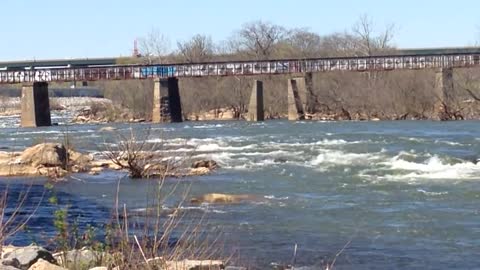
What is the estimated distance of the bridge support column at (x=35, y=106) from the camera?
2972 inches

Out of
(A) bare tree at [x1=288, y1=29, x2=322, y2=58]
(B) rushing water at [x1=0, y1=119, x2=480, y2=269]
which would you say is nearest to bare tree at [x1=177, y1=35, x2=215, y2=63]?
(A) bare tree at [x1=288, y1=29, x2=322, y2=58]

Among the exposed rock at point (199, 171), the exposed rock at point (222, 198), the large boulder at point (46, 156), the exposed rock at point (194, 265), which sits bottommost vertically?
the exposed rock at point (199, 171)

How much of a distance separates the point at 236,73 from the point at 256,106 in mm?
8450

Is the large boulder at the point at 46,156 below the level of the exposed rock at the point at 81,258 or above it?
below

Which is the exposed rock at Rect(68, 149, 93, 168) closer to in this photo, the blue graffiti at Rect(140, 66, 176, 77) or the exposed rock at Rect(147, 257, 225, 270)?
the exposed rock at Rect(147, 257, 225, 270)

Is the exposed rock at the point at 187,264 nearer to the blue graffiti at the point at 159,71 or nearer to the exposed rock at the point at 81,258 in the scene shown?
the exposed rock at the point at 81,258

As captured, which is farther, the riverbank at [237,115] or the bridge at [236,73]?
the bridge at [236,73]

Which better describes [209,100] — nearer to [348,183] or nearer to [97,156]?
[97,156]

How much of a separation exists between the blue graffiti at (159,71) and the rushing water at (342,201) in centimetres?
4952

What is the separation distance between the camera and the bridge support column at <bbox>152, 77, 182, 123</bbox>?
78.7 meters

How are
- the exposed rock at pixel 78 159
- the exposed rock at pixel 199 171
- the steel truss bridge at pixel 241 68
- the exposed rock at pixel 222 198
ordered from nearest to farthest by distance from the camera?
the exposed rock at pixel 222 198 → the exposed rock at pixel 199 171 → the exposed rock at pixel 78 159 → the steel truss bridge at pixel 241 68

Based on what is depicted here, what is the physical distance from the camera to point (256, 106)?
264 feet

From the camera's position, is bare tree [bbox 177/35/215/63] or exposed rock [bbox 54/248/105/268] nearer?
exposed rock [bbox 54/248/105/268]

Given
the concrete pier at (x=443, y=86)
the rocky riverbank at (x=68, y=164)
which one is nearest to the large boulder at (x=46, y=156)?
the rocky riverbank at (x=68, y=164)
